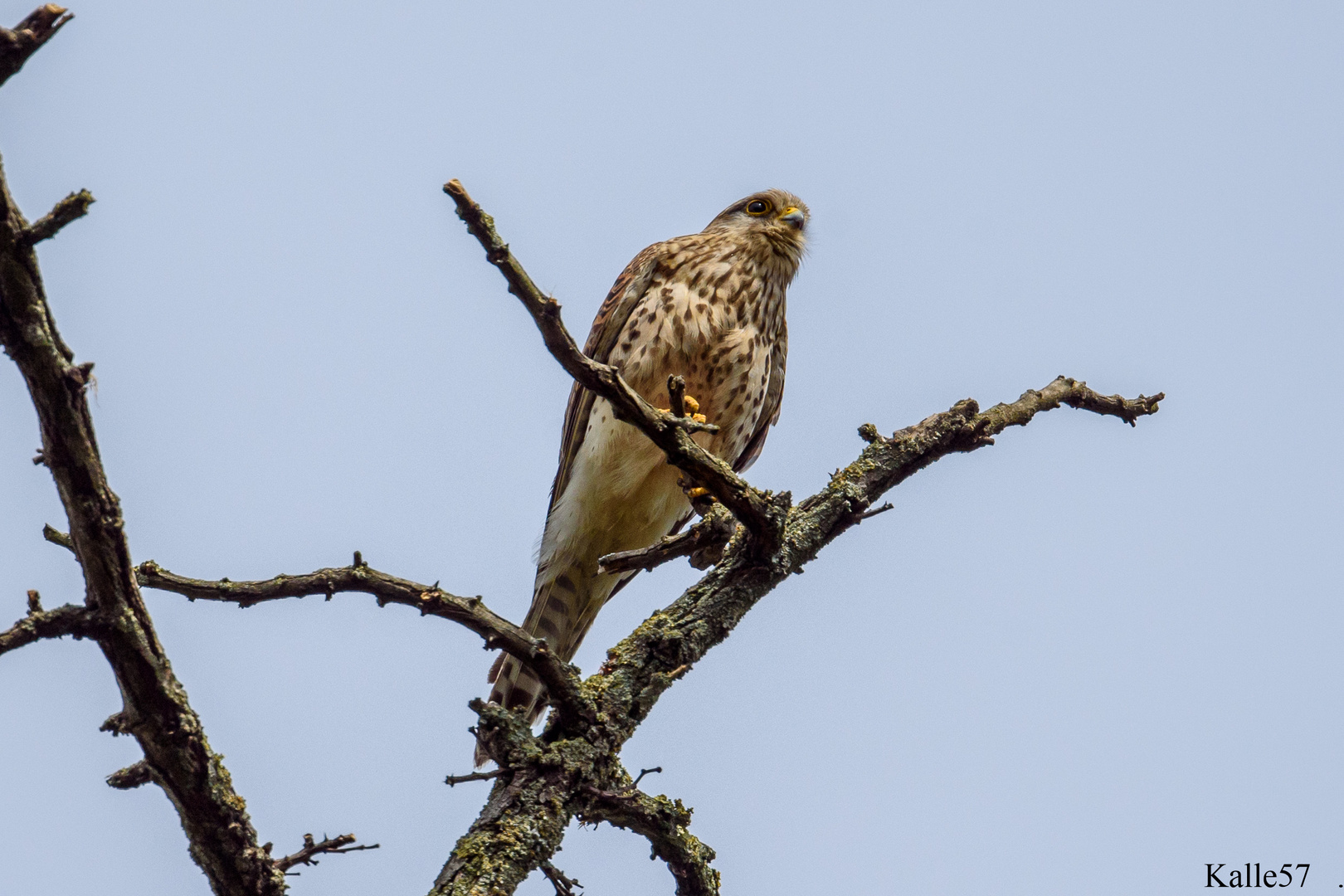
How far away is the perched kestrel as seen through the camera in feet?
16.1

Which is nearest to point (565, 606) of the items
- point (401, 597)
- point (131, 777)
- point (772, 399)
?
point (772, 399)

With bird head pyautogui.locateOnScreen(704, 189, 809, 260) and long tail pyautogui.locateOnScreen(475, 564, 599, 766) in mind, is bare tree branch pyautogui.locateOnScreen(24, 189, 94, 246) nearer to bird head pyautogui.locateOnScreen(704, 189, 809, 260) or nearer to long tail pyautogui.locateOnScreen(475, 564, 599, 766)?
long tail pyautogui.locateOnScreen(475, 564, 599, 766)

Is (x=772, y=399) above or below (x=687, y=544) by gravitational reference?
above

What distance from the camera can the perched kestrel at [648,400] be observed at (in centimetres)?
491

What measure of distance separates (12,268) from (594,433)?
3.20m

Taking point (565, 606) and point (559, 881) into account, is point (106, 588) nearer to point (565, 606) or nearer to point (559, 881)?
point (559, 881)

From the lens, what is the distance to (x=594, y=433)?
503 cm

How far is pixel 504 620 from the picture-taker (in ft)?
9.09

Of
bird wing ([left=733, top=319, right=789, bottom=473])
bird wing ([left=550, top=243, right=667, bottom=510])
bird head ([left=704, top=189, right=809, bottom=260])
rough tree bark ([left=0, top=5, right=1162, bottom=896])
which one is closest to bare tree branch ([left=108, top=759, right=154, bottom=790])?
rough tree bark ([left=0, top=5, right=1162, bottom=896])

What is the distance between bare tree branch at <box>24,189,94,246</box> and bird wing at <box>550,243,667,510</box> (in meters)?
3.27

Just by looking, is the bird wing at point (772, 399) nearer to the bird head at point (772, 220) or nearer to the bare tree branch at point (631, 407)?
the bird head at point (772, 220)

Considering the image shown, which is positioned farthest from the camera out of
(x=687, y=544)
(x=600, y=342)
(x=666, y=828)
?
(x=600, y=342)

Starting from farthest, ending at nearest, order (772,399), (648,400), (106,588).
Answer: (772,399), (648,400), (106,588)

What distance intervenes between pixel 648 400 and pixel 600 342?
377 mm
